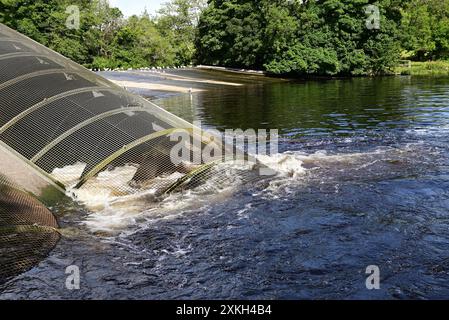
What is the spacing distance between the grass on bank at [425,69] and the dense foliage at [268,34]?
2707 millimetres

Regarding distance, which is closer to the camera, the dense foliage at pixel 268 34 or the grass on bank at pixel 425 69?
the dense foliage at pixel 268 34

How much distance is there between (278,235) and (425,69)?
74.2 meters

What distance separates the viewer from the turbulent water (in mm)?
9805

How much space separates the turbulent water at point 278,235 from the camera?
9.80 m

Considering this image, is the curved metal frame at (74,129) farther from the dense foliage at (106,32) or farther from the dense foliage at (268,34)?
the dense foliage at (106,32)

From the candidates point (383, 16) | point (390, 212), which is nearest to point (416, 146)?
point (390, 212)

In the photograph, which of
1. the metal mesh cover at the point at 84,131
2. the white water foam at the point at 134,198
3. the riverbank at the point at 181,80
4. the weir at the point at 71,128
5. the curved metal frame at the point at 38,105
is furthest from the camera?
the riverbank at the point at 181,80

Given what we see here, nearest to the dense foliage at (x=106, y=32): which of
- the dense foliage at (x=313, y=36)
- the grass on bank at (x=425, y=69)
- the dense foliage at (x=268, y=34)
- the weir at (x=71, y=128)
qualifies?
the dense foliage at (x=268, y=34)

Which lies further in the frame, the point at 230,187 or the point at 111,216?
the point at 230,187

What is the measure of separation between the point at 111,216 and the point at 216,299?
5826 mm

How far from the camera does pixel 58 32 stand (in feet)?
270

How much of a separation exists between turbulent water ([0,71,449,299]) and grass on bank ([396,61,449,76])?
56365 mm

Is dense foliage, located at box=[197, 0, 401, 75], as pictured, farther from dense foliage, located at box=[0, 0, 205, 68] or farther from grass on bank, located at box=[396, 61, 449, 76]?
dense foliage, located at box=[0, 0, 205, 68]
